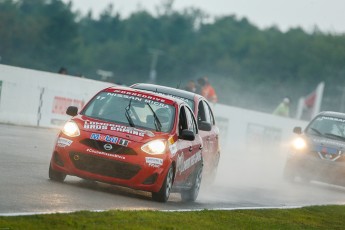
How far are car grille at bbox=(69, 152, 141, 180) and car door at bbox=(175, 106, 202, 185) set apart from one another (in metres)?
0.91

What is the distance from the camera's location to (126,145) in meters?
13.3

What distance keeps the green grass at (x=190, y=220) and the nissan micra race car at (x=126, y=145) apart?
993mm

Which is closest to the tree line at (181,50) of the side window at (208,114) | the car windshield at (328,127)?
the car windshield at (328,127)

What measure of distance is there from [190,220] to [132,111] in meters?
3.18

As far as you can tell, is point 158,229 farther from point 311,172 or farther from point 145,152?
point 311,172

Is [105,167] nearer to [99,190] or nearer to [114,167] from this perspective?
[114,167]

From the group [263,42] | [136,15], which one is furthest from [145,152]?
[136,15]

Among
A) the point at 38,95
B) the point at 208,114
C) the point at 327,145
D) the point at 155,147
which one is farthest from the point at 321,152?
the point at 155,147

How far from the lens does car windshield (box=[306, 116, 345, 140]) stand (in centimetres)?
2352

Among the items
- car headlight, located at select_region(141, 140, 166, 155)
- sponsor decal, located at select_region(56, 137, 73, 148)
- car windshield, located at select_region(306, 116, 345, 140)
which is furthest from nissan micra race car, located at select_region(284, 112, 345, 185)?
sponsor decal, located at select_region(56, 137, 73, 148)

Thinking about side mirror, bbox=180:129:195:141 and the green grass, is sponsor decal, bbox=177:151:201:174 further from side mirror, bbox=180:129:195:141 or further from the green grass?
the green grass

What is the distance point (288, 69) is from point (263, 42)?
1244cm

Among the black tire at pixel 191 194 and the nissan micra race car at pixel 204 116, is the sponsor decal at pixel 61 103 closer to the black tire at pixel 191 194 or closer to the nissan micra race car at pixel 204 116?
the nissan micra race car at pixel 204 116

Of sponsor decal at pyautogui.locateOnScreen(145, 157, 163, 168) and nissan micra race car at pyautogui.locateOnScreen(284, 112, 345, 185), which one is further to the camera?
nissan micra race car at pyautogui.locateOnScreen(284, 112, 345, 185)
